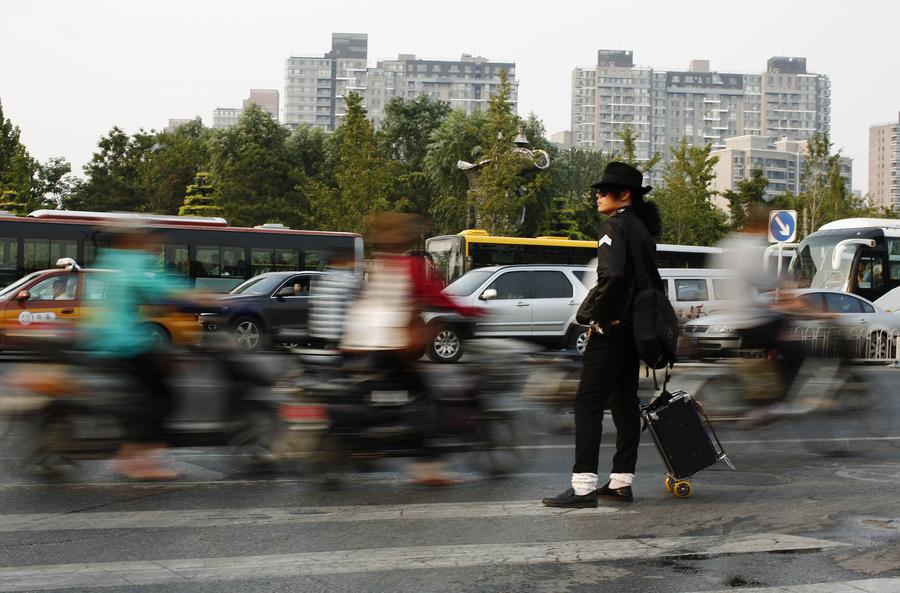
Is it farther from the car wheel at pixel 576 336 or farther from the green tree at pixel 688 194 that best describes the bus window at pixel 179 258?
the green tree at pixel 688 194

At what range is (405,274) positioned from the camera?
6773mm

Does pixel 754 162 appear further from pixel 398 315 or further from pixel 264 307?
pixel 398 315

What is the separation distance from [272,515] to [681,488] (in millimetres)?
2336

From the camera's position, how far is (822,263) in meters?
28.5

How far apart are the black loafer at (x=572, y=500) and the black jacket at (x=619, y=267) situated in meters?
0.95

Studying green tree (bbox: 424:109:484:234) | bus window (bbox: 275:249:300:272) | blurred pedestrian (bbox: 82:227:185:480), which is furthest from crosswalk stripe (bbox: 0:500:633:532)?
green tree (bbox: 424:109:484:234)

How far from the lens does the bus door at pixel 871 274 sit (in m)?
27.8

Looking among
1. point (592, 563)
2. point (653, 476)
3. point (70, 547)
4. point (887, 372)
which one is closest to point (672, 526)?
point (592, 563)

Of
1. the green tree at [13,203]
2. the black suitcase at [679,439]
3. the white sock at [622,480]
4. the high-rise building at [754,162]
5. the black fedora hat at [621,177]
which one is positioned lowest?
the white sock at [622,480]

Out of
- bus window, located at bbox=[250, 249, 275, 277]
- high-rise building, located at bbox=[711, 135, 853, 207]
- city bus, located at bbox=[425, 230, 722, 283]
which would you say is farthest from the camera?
high-rise building, located at bbox=[711, 135, 853, 207]

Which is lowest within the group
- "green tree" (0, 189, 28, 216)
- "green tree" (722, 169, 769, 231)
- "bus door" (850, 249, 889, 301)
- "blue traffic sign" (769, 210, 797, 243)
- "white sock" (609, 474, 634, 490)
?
"white sock" (609, 474, 634, 490)

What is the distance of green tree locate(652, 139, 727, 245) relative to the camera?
154 ft

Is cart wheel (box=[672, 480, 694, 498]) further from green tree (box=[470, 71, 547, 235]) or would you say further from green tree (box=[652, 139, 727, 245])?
green tree (box=[652, 139, 727, 245])

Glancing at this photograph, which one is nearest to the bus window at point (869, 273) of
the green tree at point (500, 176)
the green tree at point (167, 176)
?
the green tree at point (500, 176)
